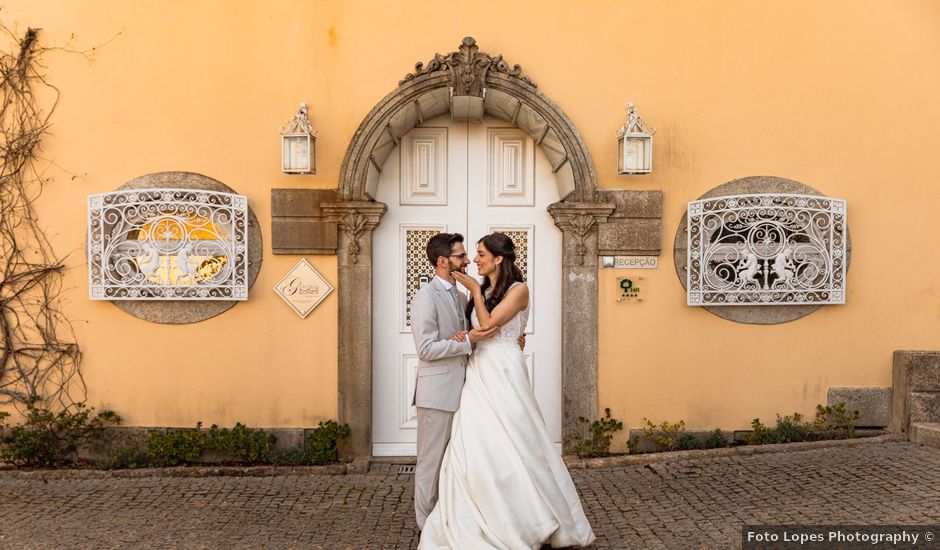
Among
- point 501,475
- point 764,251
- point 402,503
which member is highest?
point 764,251

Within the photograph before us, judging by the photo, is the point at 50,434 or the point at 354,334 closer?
the point at 50,434

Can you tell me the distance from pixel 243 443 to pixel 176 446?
543 millimetres

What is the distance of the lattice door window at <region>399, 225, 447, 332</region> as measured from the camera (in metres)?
6.62

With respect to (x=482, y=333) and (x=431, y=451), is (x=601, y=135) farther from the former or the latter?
(x=431, y=451)

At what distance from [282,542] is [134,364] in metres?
2.59

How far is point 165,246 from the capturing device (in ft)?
20.5

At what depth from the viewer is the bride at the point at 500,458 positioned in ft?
13.6

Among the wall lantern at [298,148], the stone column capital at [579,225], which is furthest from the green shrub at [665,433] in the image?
the wall lantern at [298,148]

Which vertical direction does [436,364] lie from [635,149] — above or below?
below

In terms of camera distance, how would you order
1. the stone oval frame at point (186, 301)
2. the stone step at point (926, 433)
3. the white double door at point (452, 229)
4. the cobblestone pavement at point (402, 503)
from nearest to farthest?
the cobblestone pavement at point (402, 503) < the stone step at point (926, 433) < the stone oval frame at point (186, 301) < the white double door at point (452, 229)

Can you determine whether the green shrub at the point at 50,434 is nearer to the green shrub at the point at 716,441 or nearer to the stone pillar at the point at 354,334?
the stone pillar at the point at 354,334

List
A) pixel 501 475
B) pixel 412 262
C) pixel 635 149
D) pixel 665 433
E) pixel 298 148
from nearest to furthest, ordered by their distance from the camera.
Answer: pixel 501 475, pixel 298 148, pixel 635 149, pixel 665 433, pixel 412 262

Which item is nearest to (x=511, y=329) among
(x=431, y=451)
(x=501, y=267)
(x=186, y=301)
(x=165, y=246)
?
(x=501, y=267)

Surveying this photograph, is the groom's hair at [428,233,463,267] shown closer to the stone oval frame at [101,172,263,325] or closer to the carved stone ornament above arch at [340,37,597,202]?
the carved stone ornament above arch at [340,37,597,202]
